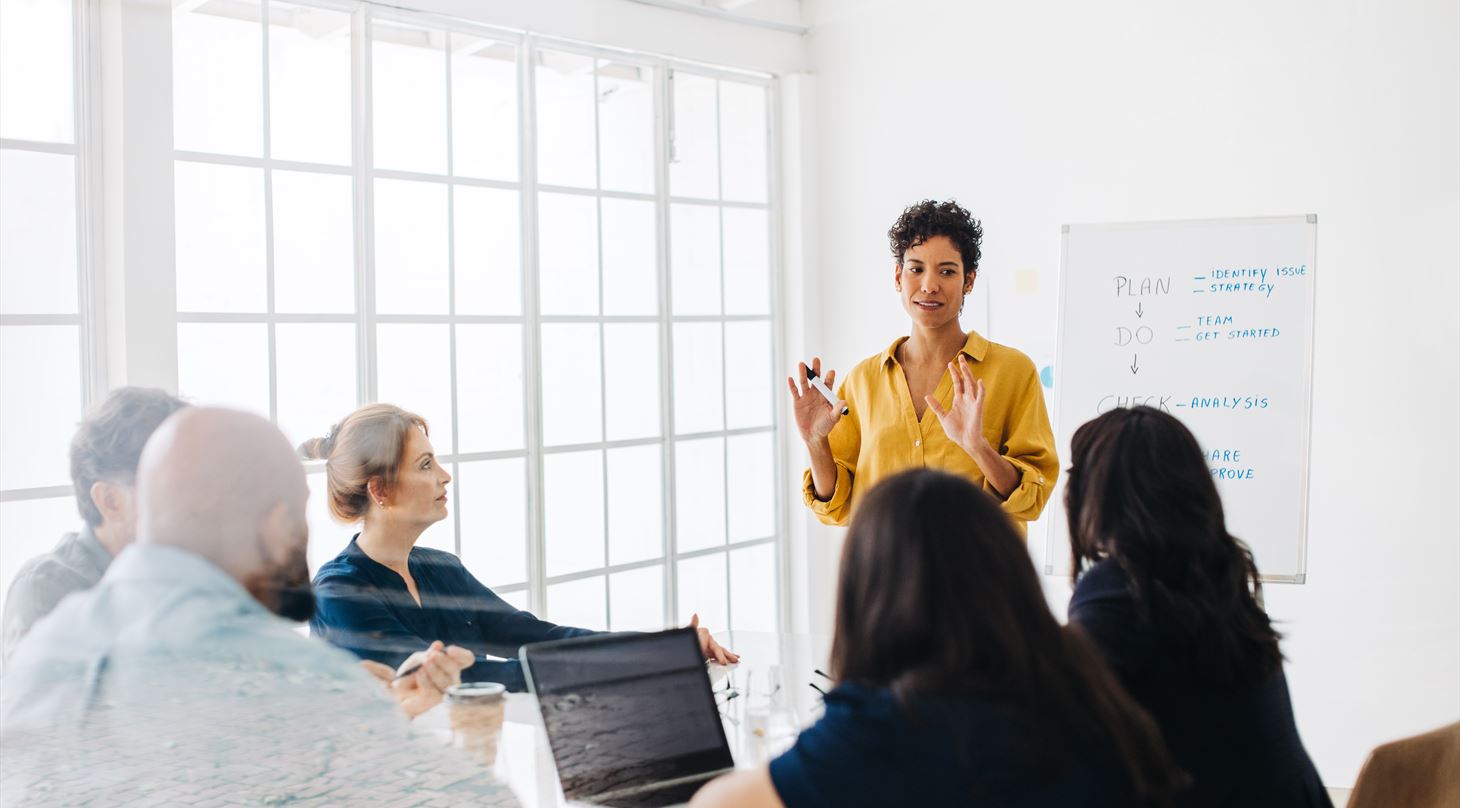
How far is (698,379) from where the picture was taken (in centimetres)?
422

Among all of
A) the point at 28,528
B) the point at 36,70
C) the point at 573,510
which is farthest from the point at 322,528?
the point at 573,510

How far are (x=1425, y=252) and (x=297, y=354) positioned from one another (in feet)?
9.28

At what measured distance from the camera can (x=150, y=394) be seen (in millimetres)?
2166

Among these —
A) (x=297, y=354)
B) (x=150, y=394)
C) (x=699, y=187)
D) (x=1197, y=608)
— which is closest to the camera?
(x=1197, y=608)

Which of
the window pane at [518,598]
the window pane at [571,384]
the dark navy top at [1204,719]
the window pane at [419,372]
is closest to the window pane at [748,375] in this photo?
the window pane at [571,384]

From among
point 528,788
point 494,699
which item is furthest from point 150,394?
point 528,788

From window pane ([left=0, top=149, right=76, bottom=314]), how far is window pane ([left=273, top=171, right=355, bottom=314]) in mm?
583

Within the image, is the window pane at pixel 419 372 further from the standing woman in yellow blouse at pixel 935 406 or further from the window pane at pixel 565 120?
the standing woman in yellow blouse at pixel 935 406

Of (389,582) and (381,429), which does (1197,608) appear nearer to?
(389,582)

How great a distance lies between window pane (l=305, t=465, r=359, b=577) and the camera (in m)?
2.03

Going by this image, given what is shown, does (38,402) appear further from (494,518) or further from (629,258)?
(629,258)

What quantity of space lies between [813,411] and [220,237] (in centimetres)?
142

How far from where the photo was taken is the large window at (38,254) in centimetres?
220

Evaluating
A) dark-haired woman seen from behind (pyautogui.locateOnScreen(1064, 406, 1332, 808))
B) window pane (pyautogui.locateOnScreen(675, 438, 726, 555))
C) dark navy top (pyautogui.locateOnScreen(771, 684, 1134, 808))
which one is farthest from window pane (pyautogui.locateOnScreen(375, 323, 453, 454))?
dark navy top (pyautogui.locateOnScreen(771, 684, 1134, 808))
